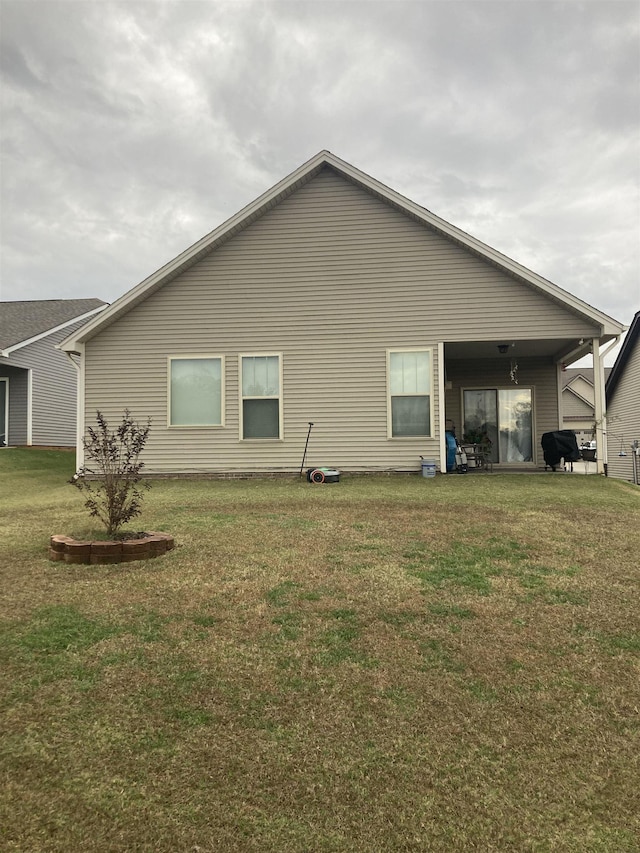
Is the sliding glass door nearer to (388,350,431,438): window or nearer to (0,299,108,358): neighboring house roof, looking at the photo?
(388,350,431,438): window

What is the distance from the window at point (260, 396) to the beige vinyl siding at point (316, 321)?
19 centimetres

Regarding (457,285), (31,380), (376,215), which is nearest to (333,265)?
(376,215)

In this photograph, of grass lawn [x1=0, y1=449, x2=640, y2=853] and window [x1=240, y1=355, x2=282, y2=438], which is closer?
grass lawn [x1=0, y1=449, x2=640, y2=853]

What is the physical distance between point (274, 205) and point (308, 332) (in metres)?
2.94

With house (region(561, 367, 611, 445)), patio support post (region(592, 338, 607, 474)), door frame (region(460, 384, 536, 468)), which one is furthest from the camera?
house (region(561, 367, 611, 445))

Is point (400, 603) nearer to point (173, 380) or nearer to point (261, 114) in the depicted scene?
point (173, 380)

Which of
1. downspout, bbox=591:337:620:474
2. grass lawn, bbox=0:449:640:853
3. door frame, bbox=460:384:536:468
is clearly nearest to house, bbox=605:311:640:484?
door frame, bbox=460:384:536:468

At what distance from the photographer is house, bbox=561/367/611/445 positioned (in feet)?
130

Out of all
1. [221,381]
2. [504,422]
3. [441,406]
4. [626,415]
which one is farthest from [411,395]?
[626,415]

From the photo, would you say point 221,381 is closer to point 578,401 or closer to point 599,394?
point 599,394

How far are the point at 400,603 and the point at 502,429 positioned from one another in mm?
11417

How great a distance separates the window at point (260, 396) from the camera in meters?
11.1

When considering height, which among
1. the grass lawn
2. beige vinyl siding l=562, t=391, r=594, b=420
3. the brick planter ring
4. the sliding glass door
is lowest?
the grass lawn

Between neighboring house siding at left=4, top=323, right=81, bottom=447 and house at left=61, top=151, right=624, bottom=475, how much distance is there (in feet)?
31.8
